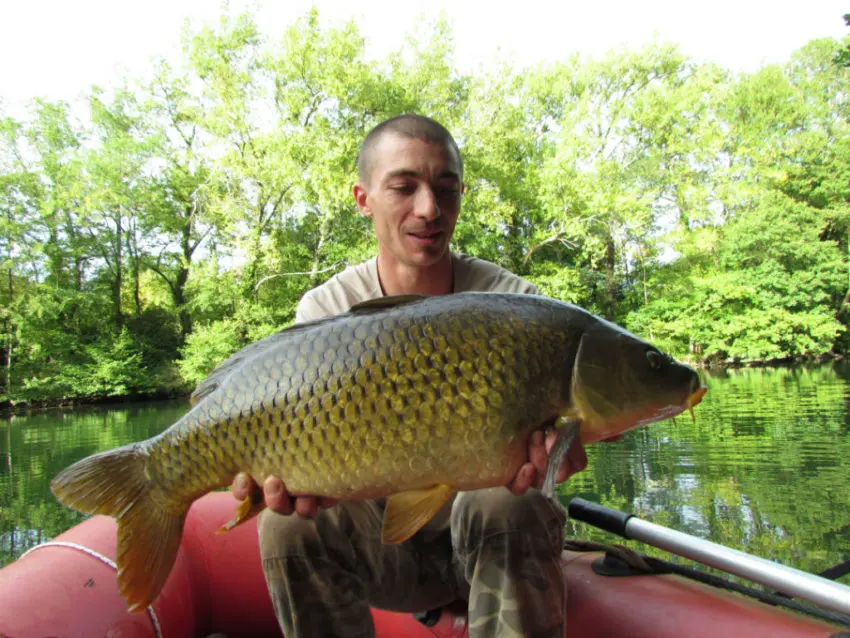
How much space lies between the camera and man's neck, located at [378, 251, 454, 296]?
2.28m

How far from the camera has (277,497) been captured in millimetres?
1504

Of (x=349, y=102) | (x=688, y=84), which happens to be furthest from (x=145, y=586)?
(x=688, y=84)

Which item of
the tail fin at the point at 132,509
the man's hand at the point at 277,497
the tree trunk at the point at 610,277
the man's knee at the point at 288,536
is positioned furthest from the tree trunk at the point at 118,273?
the man's hand at the point at 277,497

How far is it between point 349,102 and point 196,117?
612 centimetres

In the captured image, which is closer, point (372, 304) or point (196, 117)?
point (372, 304)

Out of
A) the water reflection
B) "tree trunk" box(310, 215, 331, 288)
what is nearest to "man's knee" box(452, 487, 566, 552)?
the water reflection

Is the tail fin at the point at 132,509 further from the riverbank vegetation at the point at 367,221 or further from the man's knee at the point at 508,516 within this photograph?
the riverbank vegetation at the point at 367,221

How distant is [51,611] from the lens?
1744mm

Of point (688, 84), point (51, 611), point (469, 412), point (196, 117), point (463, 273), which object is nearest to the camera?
point (469, 412)

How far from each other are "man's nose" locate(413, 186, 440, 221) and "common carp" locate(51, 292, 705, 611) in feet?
2.07

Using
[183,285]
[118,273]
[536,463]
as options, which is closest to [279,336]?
[536,463]

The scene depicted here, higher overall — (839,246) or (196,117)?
(196,117)

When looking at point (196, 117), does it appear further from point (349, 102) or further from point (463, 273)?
point (463, 273)

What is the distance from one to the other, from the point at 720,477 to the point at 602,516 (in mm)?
4960
